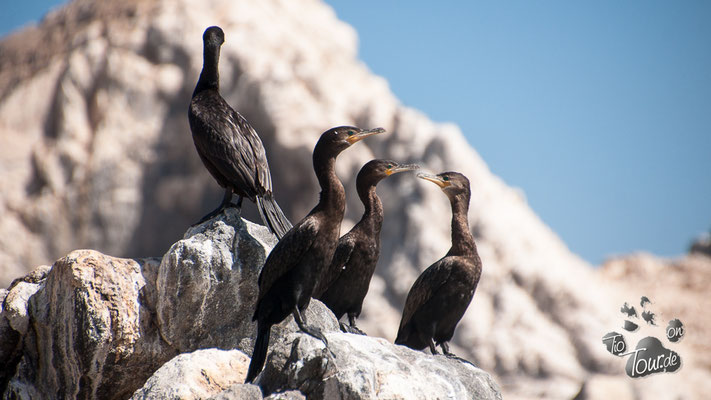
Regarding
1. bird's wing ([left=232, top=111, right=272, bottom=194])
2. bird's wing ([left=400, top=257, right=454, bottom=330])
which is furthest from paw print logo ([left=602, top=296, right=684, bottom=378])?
bird's wing ([left=232, top=111, right=272, bottom=194])

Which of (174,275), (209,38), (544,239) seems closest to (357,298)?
(174,275)

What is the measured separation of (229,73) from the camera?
53.0ft

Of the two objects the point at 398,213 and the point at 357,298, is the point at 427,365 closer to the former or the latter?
the point at 357,298

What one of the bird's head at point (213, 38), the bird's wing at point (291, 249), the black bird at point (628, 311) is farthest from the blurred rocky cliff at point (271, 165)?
the bird's wing at point (291, 249)

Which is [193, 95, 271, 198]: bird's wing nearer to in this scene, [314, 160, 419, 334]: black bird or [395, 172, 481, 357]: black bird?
[314, 160, 419, 334]: black bird

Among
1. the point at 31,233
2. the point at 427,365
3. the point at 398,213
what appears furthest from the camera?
the point at 31,233

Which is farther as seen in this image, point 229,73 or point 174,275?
point 229,73

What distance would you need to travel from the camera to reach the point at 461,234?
6.17 m

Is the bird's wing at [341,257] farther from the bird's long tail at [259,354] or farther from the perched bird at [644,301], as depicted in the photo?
the perched bird at [644,301]

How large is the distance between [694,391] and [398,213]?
19.7 feet

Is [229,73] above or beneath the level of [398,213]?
above

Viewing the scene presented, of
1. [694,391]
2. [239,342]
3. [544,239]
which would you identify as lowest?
[239,342]

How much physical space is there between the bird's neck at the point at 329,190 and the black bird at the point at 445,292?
114cm

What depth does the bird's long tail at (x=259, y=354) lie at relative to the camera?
16.3ft
